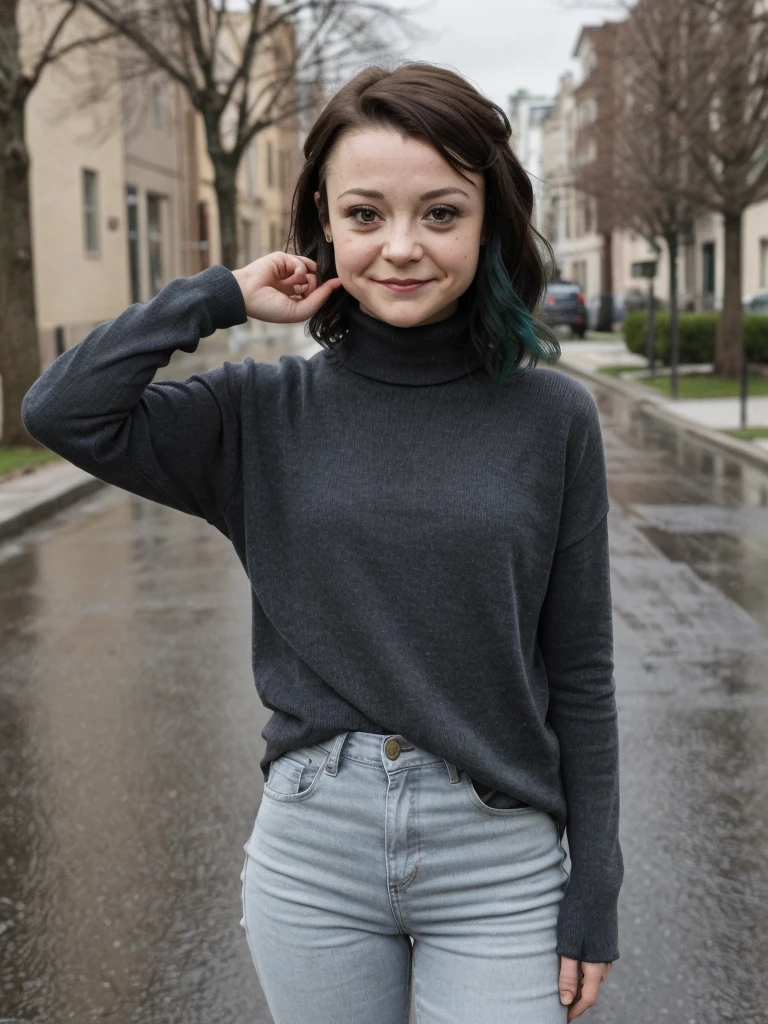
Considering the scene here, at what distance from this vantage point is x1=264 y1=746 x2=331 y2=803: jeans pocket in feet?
6.43

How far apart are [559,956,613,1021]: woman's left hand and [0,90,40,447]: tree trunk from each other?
1402cm

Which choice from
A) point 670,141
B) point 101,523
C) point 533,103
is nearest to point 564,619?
point 101,523

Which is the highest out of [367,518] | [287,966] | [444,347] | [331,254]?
[331,254]

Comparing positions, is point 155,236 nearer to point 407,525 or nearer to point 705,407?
point 705,407

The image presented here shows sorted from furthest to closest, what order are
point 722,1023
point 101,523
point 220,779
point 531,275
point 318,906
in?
point 101,523
point 220,779
point 722,1023
point 531,275
point 318,906

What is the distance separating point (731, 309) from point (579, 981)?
919 inches

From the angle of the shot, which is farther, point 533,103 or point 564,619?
point 533,103

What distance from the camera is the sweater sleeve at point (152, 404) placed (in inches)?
78.6

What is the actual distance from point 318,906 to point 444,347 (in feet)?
2.68

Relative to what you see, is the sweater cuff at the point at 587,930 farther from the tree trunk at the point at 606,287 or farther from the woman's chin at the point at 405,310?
the tree trunk at the point at 606,287

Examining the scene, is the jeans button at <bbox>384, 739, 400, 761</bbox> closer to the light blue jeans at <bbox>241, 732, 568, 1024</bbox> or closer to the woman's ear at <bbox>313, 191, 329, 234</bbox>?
the light blue jeans at <bbox>241, 732, 568, 1024</bbox>

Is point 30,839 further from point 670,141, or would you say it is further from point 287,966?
point 670,141

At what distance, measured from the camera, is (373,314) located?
2049mm

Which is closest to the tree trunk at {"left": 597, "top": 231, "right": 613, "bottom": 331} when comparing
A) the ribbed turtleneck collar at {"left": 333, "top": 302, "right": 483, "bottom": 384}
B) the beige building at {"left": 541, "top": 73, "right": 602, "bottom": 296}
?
the beige building at {"left": 541, "top": 73, "right": 602, "bottom": 296}
